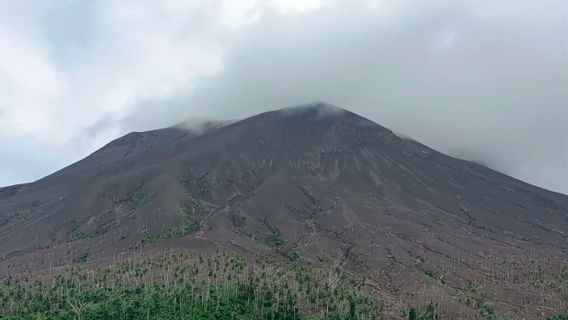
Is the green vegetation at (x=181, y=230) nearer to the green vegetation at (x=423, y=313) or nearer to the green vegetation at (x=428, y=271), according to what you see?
the green vegetation at (x=428, y=271)

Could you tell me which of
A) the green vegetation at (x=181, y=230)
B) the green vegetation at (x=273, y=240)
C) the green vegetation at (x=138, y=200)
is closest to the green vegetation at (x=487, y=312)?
the green vegetation at (x=273, y=240)

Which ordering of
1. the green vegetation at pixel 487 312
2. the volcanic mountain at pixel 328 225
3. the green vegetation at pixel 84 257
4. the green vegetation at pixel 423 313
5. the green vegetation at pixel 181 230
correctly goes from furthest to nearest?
1. the green vegetation at pixel 181 230
2. the green vegetation at pixel 84 257
3. the volcanic mountain at pixel 328 225
4. the green vegetation at pixel 487 312
5. the green vegetation at pixel 423 313

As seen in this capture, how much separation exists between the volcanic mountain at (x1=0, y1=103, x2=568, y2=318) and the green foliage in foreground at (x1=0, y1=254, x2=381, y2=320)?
13.6 m

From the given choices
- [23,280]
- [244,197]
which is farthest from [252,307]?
[244,197]

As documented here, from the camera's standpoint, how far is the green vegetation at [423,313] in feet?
329

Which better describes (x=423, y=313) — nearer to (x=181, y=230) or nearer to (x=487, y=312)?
(x=487, y=312)

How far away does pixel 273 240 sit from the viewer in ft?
484

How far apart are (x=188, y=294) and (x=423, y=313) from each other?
3620cm

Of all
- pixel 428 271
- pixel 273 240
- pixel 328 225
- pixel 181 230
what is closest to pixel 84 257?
pixel 181 230

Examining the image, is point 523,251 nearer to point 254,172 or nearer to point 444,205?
point 444,205

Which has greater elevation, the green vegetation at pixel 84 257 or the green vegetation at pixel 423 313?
the green vegetation at pixel 84 257

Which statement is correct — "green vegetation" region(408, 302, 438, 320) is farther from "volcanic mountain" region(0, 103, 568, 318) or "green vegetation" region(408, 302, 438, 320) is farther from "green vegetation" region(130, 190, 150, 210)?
"green vegetation" region(130, 190, 150, 210)

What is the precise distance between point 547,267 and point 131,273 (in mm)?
84397

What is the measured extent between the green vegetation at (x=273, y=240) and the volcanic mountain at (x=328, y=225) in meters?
0.23
